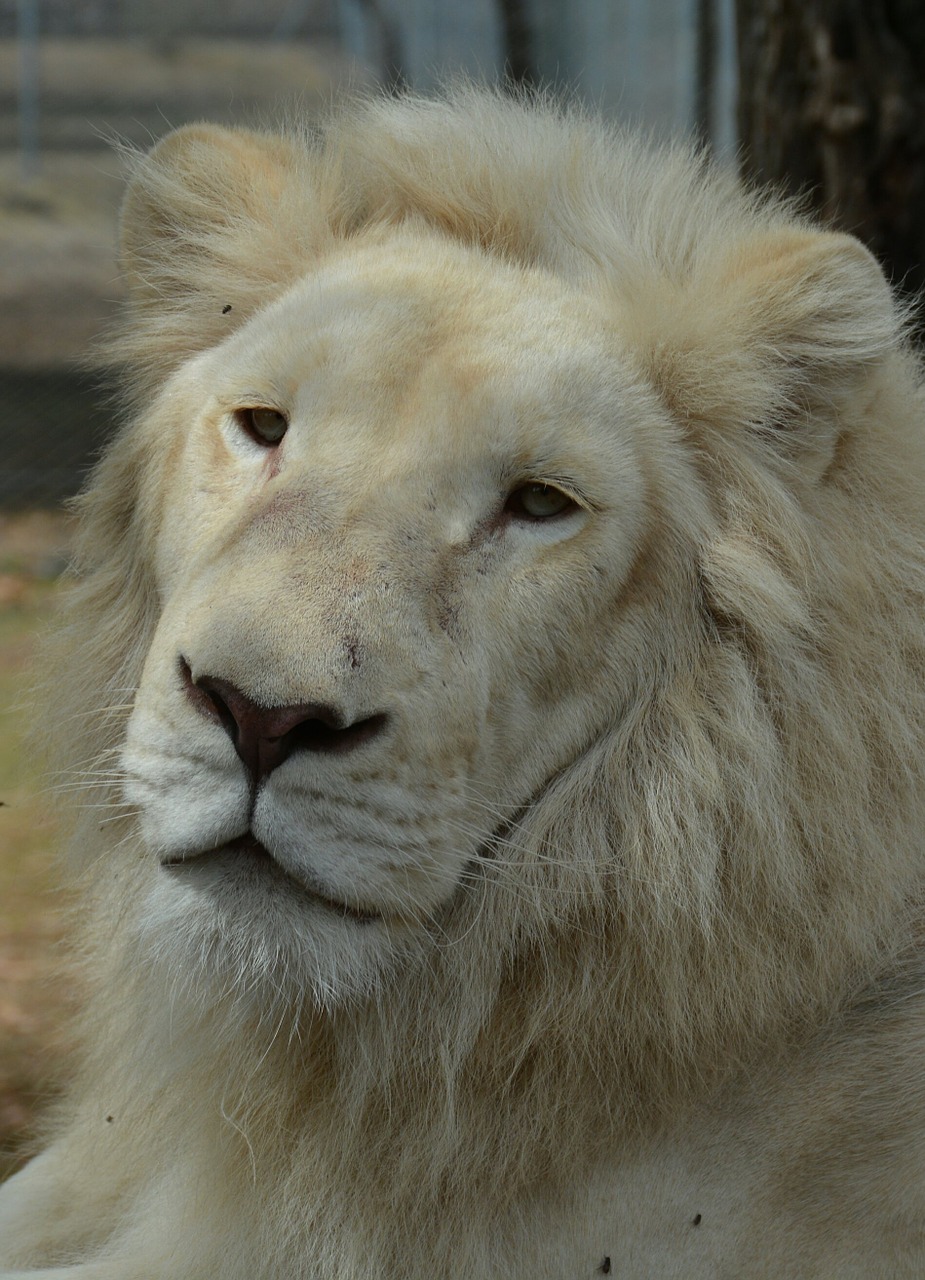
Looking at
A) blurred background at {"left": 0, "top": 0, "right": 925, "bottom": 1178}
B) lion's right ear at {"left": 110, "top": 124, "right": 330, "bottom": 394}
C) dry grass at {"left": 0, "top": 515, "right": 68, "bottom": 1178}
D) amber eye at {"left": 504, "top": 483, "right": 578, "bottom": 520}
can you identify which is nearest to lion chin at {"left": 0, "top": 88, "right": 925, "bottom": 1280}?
amber eye at {"left": 504, "top": 483, "right": 578, "bottom": 520}

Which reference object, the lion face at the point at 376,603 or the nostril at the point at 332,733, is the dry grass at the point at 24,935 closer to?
the lion face at the point at 376,603

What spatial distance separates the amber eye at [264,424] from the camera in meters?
2.59

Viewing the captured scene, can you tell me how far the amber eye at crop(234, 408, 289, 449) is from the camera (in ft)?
8.49

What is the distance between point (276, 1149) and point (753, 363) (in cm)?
158

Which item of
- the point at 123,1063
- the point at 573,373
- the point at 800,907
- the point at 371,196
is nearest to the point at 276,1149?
the point at 123,1063

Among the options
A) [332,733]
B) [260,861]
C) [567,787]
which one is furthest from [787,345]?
[260,861]

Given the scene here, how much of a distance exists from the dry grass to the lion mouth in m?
0.91

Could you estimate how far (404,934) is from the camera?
7.86ft

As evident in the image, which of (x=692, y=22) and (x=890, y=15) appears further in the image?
(x=692, y=22)

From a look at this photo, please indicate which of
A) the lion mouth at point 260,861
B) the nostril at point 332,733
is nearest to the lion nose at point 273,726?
the nostril at point 332,733

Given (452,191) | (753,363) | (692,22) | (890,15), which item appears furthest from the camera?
(692,22)

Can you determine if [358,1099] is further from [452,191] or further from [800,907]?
[452,191]

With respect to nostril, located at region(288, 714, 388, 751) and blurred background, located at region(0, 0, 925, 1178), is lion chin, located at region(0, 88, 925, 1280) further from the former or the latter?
blurred background, located at region(0, 0, 925, 1178)

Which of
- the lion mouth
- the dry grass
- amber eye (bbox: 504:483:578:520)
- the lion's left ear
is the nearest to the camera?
the lion mouth
